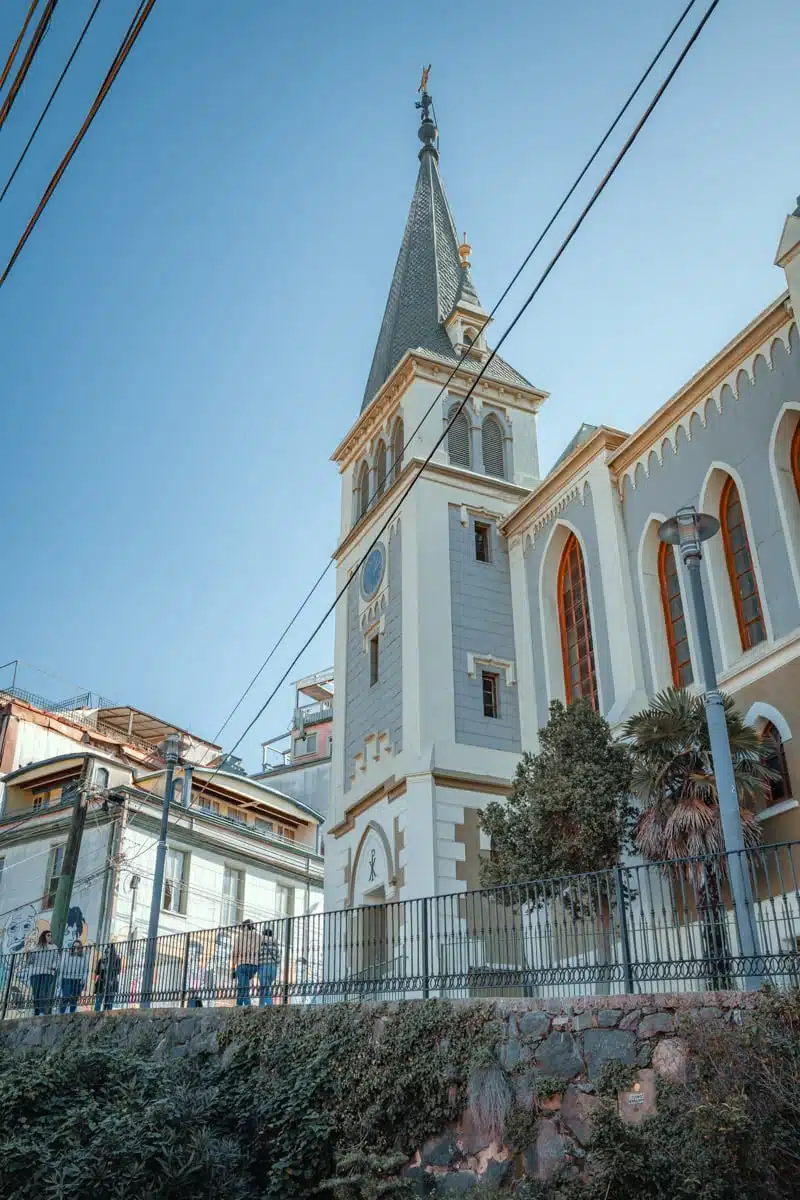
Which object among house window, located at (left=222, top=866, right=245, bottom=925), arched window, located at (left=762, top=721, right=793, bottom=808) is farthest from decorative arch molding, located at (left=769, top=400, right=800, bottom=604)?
house window, located at (left=222, top=866, right=245, bottom=925)

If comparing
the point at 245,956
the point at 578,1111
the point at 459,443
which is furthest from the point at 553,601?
the point at 578,1111

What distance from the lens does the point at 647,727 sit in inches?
679

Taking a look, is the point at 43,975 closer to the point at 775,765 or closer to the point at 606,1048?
the point at 775,765

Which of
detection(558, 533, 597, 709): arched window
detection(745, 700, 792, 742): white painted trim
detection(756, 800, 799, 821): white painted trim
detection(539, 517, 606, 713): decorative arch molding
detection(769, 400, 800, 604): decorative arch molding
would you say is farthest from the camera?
detection(539, 517, 606, 713): decorative arch molding

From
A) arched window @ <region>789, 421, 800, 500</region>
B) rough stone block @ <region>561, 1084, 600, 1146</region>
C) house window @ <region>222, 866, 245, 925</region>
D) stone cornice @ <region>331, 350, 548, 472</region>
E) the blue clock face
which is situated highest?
stone cornice @ <region>331, 350, 548, 472</region>

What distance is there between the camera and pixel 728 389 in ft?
68.1

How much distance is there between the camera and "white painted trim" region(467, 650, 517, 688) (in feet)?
83.7

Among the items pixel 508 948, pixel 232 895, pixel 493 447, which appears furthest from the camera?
pixel 232 895

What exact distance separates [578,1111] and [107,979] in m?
11.1

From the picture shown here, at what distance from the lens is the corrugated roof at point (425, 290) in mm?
32062

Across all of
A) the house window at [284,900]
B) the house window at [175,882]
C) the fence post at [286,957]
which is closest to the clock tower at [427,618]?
the fence post at [286,957]

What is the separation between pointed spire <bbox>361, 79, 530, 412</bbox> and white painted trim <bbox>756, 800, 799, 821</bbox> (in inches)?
644

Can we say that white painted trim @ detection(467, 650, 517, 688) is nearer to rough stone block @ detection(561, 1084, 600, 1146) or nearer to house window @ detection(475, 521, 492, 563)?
house window @ detection(475, 521, 492, 563)

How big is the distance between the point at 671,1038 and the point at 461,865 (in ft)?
42.5
